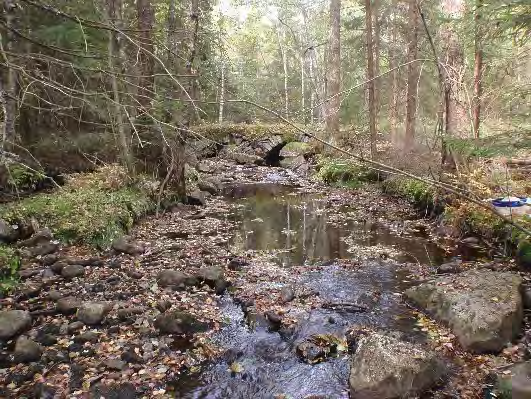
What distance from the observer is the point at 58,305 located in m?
5.70

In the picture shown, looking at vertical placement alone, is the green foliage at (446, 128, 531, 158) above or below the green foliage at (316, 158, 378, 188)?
above

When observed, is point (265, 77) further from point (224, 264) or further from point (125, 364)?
point (125, 364)

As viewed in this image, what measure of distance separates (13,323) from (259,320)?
3174 millimetres

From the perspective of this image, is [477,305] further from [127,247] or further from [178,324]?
[127,247]

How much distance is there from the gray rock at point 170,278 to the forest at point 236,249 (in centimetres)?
2

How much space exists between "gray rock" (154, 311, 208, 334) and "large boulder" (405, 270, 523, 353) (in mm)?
3216

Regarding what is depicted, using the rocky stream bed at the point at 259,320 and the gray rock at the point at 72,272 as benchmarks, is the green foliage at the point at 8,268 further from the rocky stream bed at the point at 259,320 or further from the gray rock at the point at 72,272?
the gray rock at the point at 72,272

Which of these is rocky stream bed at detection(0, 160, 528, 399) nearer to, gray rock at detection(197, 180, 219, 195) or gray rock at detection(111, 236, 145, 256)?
gray rock at detection(111, 236, 145, 256)

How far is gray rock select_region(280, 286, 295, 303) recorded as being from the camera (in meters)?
6.27

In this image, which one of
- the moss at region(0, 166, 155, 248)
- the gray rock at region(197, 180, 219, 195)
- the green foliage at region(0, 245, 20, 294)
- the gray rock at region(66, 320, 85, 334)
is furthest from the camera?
the gray rock at region(197, 180, 219, 195)

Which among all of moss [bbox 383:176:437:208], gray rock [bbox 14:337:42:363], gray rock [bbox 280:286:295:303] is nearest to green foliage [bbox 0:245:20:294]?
gray rock [bbox 14:337:42:363]

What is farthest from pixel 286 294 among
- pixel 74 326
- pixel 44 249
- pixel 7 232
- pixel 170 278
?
pixel 7 232

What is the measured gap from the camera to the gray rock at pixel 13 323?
16.4ft

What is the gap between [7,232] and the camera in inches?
285
